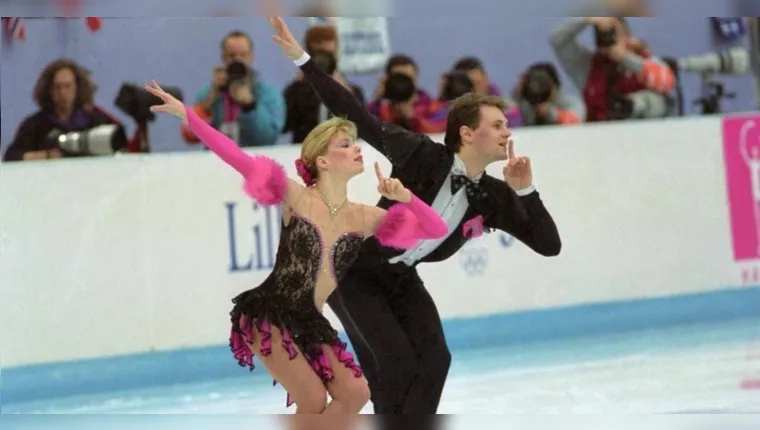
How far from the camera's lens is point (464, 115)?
4.41 metres

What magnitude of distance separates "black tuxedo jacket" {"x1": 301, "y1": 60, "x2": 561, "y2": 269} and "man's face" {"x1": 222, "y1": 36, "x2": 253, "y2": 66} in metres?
0.72

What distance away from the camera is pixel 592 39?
5.57m

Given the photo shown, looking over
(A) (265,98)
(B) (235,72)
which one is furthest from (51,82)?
(A) (265,98)

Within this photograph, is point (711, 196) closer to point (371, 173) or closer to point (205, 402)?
point (371, 173)

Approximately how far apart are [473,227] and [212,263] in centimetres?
125

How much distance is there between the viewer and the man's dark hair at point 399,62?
5.28 m

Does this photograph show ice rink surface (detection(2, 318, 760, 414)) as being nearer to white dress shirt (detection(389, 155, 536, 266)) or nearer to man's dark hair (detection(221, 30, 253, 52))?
white dress shirt (detection(389, 155, 536, 266))

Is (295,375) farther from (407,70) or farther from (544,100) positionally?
(544,100)

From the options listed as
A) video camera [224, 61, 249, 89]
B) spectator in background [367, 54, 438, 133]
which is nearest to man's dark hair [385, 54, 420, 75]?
A: spectator in background [367, 54, 438, 133]

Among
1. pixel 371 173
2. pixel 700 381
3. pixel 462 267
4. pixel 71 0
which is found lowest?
pixel 700 381

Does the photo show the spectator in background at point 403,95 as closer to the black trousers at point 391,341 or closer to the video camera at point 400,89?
the video camera at point 400,89

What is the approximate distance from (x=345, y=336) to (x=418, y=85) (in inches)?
53.1

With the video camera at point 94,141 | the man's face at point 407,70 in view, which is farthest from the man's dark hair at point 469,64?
the video camera at point 94,141

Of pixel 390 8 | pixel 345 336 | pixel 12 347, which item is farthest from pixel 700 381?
pixel 12 347
